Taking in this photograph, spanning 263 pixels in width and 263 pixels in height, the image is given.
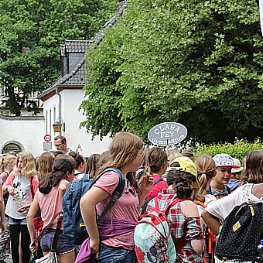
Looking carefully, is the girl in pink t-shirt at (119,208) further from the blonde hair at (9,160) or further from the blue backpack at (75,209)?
the blonde hair at (9,160)

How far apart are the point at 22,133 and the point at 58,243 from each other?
50.2m

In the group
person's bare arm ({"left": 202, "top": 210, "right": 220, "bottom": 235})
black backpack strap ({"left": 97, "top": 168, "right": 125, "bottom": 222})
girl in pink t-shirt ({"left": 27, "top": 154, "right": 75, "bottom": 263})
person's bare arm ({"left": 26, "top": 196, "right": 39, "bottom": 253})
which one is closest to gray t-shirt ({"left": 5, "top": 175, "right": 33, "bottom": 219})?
person's bare arm ({"left": 26, "top": 196, "right": 39, "bottom": 253})

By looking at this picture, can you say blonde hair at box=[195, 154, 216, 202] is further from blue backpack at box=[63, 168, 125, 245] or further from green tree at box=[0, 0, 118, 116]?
green tree at box=[0, 0, 118, 116]

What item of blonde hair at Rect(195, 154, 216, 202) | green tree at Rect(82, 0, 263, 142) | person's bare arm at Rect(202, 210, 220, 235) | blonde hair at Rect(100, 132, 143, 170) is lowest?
person's bare arm at Rect(202, 210, 220, 235)

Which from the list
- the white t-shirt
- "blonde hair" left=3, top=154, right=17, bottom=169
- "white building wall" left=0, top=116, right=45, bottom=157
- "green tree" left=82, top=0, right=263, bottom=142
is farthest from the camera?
"white building wall" left=0, top=116, right=45, bottom=157

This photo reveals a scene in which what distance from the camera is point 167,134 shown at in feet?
62.3

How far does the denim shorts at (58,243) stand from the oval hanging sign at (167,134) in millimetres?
9857

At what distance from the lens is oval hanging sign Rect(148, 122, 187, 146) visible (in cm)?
1878

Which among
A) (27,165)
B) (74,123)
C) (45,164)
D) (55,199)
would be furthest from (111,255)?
(74,123)

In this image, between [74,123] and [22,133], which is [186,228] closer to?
[74,123]

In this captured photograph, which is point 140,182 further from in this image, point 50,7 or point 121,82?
point 50,7

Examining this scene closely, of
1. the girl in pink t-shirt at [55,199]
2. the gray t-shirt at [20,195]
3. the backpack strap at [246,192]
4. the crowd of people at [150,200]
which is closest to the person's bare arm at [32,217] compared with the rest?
the girl in pink t-shirt at [55,199]

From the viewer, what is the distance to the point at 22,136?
5859 cm

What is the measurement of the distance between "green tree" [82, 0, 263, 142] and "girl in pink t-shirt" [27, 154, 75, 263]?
16754 mm
